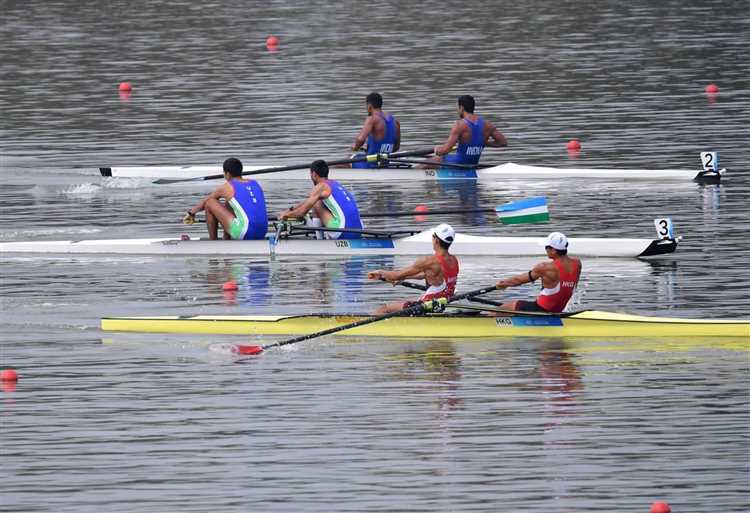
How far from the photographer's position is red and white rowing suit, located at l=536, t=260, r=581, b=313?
17.3m

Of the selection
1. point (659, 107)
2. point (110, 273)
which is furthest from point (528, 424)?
point (659, 107)

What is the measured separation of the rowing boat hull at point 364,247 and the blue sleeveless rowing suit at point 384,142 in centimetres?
557

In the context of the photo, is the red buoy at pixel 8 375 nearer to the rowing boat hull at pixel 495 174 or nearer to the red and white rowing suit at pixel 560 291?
the red and white rowing suit at pixel 560 291

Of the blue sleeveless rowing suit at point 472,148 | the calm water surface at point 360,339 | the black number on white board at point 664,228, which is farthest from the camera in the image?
the blue sleeveless rowing suit at point 472,148

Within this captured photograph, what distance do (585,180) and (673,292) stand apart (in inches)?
330

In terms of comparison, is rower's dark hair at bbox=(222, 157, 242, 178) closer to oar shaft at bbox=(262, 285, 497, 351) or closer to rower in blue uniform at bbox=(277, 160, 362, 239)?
rower in blue uniform at bbox=(277, 160, 362, 239)

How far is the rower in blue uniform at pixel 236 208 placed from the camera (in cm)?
2186

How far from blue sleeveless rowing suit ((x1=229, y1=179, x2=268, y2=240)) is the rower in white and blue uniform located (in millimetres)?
5543

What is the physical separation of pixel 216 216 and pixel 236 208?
30 cm

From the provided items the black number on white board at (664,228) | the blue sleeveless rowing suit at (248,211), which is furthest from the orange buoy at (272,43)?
the black number on white board at (664,228)

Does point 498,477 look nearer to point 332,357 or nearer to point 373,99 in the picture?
point 332,357

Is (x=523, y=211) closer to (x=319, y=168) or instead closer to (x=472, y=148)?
(x=319, y=168)

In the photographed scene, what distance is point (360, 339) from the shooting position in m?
17.9

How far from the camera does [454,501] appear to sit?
517 inches
